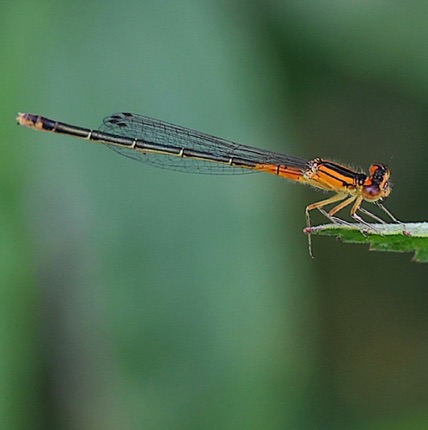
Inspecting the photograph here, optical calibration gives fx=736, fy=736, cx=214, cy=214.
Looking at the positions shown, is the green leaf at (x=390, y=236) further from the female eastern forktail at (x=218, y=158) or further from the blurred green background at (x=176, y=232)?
the female eastern forktail at (x=218, y=158)

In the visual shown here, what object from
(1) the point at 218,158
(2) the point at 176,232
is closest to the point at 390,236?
(2) the point at 176,232

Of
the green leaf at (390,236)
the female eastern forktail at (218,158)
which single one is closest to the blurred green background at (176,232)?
the female eastern forktail at (218,158)

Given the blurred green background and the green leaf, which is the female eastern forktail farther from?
the green leaf

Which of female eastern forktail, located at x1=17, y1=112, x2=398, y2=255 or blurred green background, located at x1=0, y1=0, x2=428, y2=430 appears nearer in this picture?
blurred green background, located at x1=0, y1=0, x2=428, y2=430

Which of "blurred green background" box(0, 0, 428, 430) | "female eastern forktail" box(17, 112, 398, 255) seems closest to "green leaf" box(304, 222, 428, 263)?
"blurred green background" box(0, 0, 428, 430)

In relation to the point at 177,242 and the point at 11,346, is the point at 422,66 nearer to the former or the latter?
the point at 177,242
